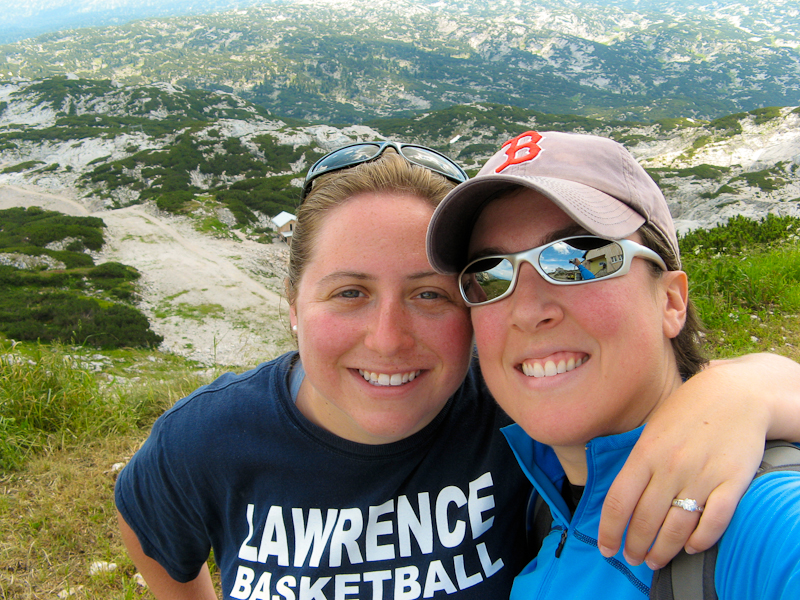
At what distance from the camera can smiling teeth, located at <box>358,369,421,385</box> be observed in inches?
67.0

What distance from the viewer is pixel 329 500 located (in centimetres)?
178

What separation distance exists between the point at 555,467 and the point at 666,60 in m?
253

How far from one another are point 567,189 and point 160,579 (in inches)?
103

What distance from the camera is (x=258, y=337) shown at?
1507 centimetres

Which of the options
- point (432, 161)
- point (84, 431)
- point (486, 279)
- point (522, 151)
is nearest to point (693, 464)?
point (486, 279)

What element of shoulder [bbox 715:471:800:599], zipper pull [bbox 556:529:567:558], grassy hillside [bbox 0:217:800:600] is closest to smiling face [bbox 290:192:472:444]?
zipper pull [bbox 556:529:567:558]

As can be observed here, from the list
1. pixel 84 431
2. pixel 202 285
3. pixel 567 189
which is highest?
pixel 567 189

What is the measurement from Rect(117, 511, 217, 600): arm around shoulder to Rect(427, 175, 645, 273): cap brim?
196cm

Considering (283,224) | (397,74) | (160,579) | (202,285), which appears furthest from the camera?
(397,74)

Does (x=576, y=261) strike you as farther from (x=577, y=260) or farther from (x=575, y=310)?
(x=575, y=310)

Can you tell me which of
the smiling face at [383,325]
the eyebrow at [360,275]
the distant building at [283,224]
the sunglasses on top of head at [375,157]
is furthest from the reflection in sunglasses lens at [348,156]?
the distant building at [283,224]

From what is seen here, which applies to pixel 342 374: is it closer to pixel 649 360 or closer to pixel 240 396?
pixel 240 396

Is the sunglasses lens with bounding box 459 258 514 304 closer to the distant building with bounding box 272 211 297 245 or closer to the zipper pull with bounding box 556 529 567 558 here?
the zipper pull with bounding box 556 529 567 558

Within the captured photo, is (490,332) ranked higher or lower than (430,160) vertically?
lower
